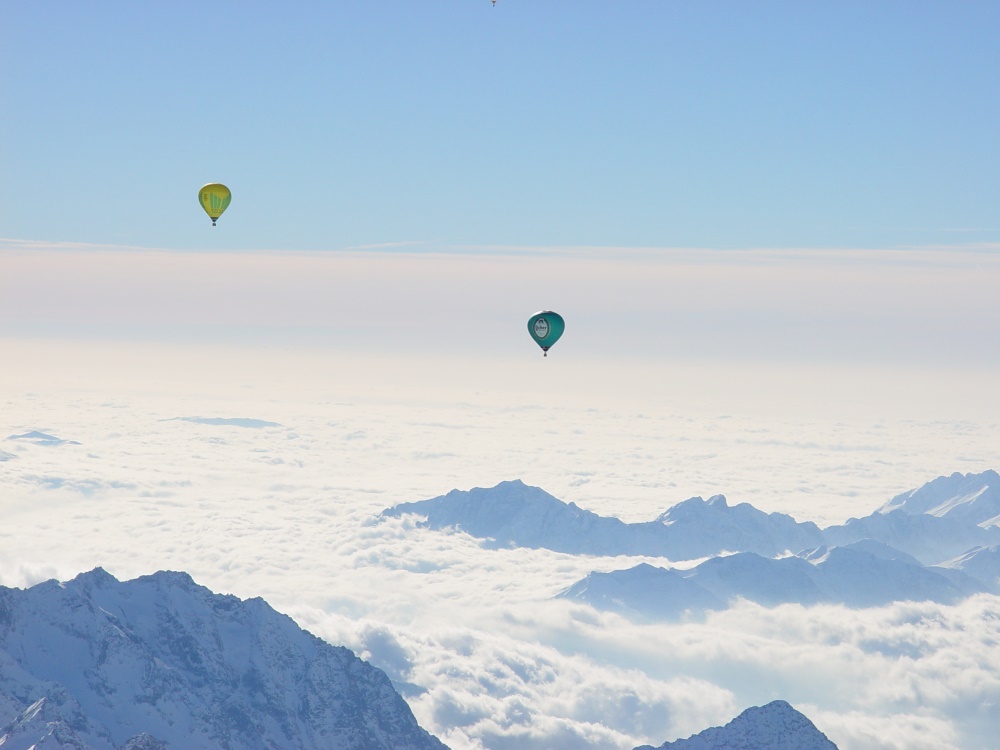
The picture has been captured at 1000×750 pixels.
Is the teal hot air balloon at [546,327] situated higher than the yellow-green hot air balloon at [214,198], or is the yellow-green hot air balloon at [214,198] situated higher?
the yellow-green hot air balloon at [214,198]

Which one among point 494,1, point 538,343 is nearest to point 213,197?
point 538,343

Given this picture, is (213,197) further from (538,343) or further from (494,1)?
(494,1)

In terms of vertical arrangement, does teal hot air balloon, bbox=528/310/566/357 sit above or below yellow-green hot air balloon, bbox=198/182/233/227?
below

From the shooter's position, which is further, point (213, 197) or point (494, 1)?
point (213, 197)

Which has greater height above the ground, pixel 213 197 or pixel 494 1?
pixel 494 1
